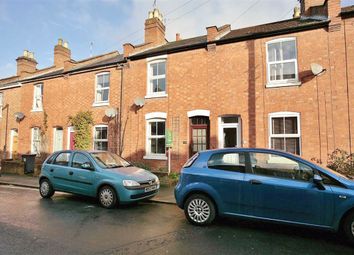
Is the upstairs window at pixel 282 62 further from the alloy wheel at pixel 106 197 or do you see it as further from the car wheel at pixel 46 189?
the car wheel at pixel 46 189

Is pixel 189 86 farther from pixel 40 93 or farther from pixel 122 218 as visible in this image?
pixel 40 93

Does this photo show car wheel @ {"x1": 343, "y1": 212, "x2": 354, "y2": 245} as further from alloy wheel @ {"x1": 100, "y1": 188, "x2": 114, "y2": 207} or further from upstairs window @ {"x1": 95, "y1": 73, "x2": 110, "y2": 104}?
upstairs window @ {"x1": 95, "y1": 73, "x2": 110, "y2": 104}

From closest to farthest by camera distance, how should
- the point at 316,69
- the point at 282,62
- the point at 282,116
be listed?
the point at 316,69
the point at 282,116
the point at 282,62

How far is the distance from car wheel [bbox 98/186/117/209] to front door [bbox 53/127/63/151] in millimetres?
10838

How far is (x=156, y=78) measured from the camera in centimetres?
1402

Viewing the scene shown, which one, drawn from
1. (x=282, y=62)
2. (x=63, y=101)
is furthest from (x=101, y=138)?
(x=282, y=62)

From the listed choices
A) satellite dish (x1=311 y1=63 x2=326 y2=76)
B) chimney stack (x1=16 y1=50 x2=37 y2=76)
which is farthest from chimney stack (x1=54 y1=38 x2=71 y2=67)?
satellite dish (x1=311 y1=63 x2=326 y2=76)

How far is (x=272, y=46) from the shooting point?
11.4 metres

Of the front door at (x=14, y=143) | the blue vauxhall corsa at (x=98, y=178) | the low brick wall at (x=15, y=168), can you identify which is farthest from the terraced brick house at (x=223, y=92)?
the blue vauxhall corsa at (x=98, y=178)

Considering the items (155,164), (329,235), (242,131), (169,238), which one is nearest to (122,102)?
(155,164)

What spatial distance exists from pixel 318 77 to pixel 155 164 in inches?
321

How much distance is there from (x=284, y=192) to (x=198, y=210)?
6.02 ft

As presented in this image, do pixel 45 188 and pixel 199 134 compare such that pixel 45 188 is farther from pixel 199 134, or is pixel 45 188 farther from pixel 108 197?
pixel 199 134

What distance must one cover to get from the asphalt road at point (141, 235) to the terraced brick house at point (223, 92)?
5740 millimetres
